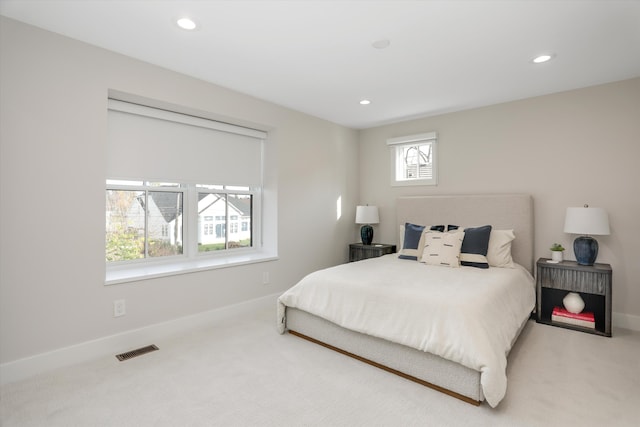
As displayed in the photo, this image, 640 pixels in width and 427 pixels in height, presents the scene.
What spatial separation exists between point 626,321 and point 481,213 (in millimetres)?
1651

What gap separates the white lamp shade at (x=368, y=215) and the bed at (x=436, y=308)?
0.89m

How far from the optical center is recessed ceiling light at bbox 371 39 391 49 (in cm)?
249

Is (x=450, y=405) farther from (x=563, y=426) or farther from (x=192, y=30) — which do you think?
(x=192, y=30)

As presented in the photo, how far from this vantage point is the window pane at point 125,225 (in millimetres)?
3027

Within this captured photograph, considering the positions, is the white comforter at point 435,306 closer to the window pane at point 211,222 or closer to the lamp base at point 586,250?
the lamp base at point 586,250

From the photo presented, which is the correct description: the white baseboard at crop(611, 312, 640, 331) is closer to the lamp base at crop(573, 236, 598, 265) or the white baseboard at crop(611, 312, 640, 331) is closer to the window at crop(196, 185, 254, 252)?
the lamp base at crop(573, 236, 598, 265)

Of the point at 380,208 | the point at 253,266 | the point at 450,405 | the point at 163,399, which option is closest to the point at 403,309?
the point at 450,405

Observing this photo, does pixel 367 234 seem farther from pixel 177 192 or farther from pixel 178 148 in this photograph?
pixel 178 148

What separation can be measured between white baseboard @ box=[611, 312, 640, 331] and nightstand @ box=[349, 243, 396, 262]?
7.97 feet

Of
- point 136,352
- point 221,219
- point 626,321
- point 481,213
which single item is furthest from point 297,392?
point 626,321

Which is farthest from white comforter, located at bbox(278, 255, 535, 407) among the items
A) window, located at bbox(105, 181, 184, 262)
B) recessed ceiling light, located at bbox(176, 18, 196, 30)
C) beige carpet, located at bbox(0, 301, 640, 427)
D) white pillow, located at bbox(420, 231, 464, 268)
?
recessed ceiling light, located at bbox(176, 18, 196, 30)

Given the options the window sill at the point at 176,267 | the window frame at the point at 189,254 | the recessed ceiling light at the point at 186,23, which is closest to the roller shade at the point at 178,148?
the window frame at the point at 189,254

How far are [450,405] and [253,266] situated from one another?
96.1 inches

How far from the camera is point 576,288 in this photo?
3.23 metres
